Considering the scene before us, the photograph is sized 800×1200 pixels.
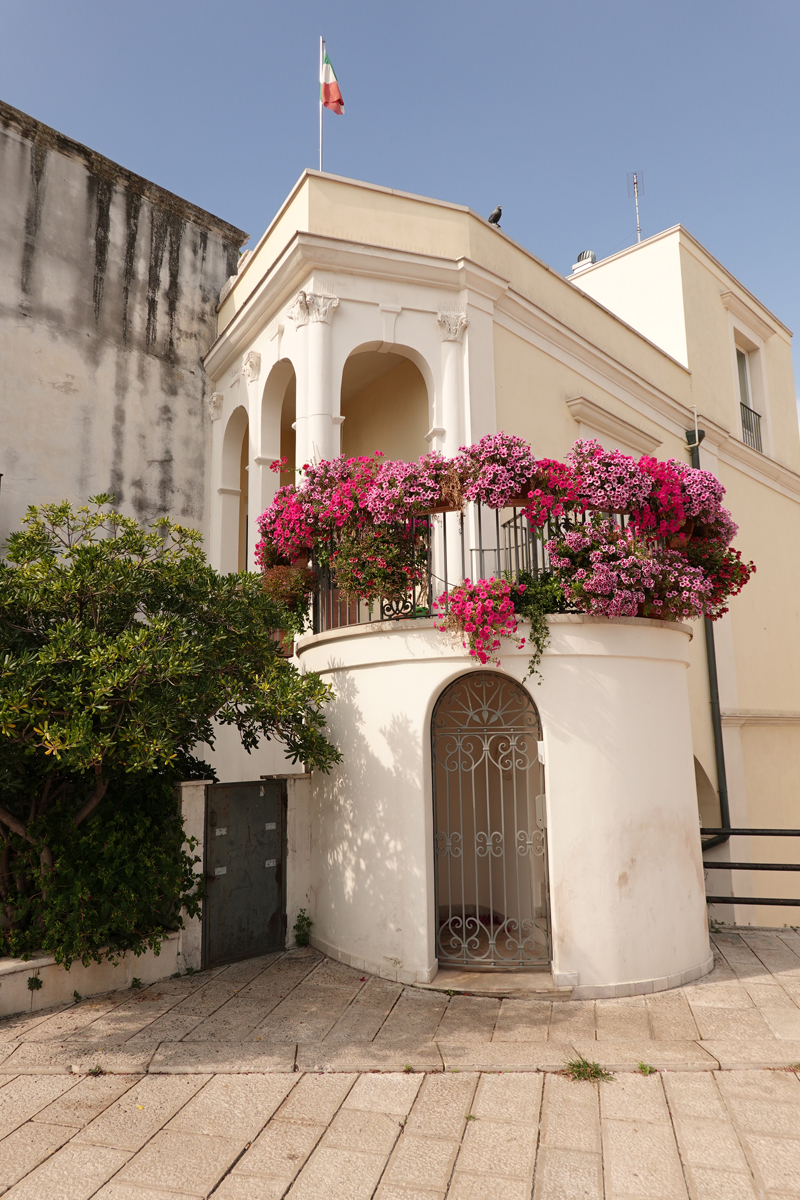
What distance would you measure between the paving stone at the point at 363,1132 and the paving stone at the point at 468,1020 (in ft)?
3.69

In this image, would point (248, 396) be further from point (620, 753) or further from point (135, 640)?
point (620, 753)

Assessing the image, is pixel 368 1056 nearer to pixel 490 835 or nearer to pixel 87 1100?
pixel 87 1100

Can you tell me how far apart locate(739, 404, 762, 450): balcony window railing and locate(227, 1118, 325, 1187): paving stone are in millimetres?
14626

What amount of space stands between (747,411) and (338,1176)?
15.6 meters

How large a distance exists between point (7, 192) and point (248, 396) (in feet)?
13.0

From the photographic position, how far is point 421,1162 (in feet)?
12.6

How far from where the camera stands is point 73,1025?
18.4 feet

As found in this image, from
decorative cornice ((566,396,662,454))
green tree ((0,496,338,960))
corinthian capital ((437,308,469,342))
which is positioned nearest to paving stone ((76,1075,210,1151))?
green tree ((0,496,338,960))

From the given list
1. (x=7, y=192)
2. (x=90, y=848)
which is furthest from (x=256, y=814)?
(x=7, y=192)

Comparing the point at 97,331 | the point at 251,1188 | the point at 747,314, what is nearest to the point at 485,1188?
the point at 251,1188

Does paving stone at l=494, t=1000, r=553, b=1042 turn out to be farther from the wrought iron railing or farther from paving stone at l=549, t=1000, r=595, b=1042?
the wrought iron railing

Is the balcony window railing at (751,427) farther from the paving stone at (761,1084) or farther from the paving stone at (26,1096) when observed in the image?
the paving stone at (26,1096)

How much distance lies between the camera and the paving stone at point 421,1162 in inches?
145

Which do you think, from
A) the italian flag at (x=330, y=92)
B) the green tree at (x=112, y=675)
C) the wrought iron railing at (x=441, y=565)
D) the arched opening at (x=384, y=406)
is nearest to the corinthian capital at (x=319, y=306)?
the arched opening at (x=384, y=406)
